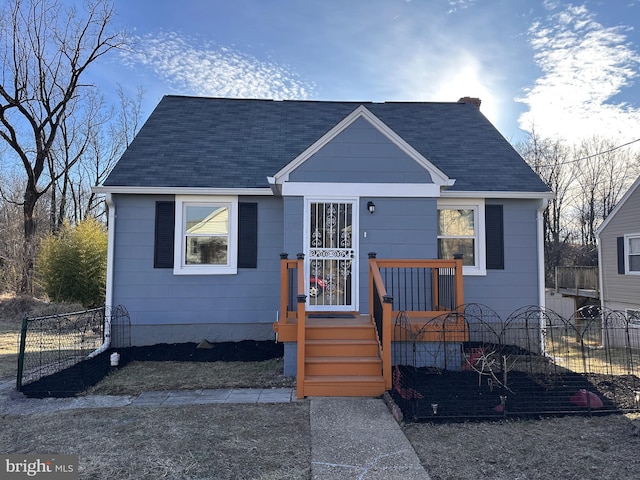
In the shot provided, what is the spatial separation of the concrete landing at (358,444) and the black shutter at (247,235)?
375 cm

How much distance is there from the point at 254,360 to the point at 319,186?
10.9 feet

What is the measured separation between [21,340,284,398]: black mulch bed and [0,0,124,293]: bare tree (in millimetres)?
12177

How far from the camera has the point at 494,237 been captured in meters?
8.45

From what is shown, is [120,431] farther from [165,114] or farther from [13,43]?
[13,43]

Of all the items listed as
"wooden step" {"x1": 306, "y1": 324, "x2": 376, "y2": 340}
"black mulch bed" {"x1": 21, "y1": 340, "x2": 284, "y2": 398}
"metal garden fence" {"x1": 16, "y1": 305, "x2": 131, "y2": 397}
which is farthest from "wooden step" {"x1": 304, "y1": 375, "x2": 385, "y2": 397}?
"metal garden fence" {"x1": 16, "y1": 305, "x2": 131, "y2": 397}

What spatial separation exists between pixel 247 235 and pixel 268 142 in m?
2.61

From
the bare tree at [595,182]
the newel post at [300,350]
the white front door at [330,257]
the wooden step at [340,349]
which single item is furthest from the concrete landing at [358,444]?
the bare tree at [595,182]

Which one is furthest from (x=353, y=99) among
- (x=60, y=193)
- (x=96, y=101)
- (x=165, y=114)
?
(x=60, y=193)

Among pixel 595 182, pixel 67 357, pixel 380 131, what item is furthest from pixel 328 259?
pixel 595 182

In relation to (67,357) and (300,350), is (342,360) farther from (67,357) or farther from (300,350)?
(67,357)

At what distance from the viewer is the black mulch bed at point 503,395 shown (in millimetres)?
4496

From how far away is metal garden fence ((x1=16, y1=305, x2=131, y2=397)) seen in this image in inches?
219

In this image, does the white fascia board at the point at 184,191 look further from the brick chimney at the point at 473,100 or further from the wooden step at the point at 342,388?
the brick chimney at the point at 473,100

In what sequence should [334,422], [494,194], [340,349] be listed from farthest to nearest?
1. [494,194]
2. [340,349]
3. [334,422]
